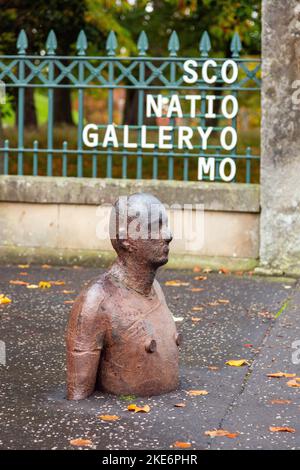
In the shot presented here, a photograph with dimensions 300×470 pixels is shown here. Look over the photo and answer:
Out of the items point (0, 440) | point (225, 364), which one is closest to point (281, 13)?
point (225, 364)

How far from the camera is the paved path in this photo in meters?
4.52

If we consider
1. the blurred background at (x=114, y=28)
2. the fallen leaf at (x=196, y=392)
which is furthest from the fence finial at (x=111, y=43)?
the fallen leaf at (x=196, y=392)

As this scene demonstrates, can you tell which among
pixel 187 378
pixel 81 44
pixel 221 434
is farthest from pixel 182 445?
pixel 81 44

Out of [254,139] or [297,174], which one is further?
[254,139]

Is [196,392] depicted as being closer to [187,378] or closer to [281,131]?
[187,378]

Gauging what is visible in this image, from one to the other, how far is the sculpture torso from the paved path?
4.3 inches

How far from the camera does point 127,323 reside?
5.04 metres

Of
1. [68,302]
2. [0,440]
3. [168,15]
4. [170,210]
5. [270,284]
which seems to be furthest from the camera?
[168,15]

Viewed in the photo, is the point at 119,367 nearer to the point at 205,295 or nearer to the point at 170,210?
the point at 205,295

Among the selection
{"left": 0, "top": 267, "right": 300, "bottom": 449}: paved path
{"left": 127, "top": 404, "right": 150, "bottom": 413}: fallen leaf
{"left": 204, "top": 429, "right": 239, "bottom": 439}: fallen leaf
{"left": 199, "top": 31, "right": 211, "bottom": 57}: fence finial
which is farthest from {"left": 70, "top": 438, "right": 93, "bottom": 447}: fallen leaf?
{"left": 199, "top": 31, "right": 211, "bottom": 57}: fence finial

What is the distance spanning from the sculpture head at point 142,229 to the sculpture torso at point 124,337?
226 millimetres

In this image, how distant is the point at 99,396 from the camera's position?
508 cm

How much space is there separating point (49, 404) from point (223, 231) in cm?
424

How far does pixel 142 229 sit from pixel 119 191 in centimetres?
405
